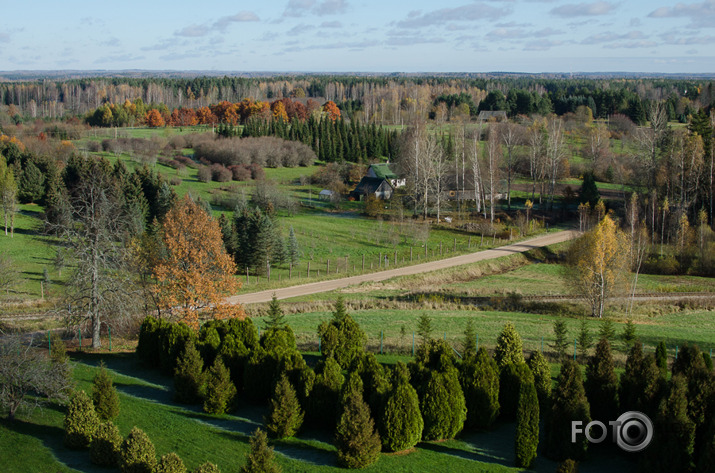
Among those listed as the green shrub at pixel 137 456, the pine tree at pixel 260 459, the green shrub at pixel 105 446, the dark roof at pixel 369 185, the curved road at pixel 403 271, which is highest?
the dark roof at pixel 369 185

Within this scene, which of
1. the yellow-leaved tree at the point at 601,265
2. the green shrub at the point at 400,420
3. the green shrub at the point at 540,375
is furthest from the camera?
the yellow-leaved tree at the point at 601,265

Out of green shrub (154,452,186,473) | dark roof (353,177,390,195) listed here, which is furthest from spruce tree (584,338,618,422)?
dark roof (353,177,390,195)

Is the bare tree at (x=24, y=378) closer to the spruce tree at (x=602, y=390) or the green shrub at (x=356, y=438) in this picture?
the green shrub at (x=356, y=438)

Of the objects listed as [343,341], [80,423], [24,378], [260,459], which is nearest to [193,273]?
[343,341]

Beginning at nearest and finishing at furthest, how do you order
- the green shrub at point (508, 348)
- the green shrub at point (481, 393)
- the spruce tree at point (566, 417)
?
1. the spruce tree at point (566, 417)
2. the green shrub at point (481, 393)
3. the green shrub at point (508, 348)

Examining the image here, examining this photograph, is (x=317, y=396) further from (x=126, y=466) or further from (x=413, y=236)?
(x=413, y=236)

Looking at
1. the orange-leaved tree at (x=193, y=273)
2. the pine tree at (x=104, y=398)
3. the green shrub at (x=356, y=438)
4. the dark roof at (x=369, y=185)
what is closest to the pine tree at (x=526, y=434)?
the green shrub at (x=356, y=438)
